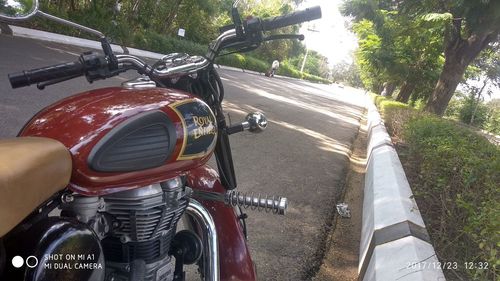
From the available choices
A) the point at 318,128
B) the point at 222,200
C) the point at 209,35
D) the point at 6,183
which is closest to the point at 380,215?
the point at 222,200

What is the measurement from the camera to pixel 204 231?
1.94 m

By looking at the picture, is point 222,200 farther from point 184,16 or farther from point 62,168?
point 184,16

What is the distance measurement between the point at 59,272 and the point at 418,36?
12951 mm

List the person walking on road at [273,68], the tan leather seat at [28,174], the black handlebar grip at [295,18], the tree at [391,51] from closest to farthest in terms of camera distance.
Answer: the tan leather seat at [28,174], the black handlebar grip at [295,18], the tree at [391,51], the person walking on road at [273,68]

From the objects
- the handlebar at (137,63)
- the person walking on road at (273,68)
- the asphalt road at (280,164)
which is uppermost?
the handlebar at (137,63)

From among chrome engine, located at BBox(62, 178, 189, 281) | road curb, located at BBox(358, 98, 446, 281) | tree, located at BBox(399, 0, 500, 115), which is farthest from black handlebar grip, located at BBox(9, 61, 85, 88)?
tree, located at BBox(399, 0, 500, 115)

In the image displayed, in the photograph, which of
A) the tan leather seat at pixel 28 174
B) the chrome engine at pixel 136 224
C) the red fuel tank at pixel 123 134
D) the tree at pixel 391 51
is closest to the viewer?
the tan leather seat at pixel 28 174

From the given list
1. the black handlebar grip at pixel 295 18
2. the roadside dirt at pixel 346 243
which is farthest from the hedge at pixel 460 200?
the black handlebar grip at pixel 295 18

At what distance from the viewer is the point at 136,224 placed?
4.85ft

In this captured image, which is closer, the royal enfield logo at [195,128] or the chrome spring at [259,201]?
the royal enfield logo at [195,128]

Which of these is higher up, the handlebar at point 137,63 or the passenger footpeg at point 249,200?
the handlebar at point 137,63

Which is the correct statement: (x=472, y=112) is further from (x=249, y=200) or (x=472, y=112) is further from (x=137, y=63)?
(x=137, y=63)

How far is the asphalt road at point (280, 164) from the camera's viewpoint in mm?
3129

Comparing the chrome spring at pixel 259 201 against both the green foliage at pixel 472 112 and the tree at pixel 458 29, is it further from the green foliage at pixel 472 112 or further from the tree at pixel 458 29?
the green foliage at pixel 472 112
